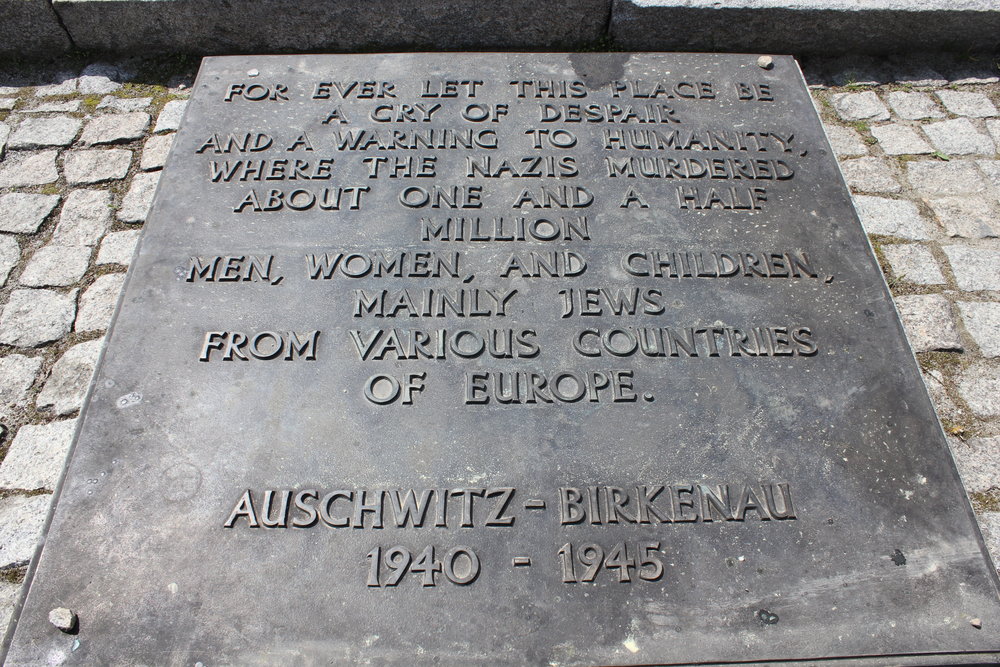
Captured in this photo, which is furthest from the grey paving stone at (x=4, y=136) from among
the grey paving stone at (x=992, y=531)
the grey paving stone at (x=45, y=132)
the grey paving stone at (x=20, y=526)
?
the grey paving stone at (x=992, y=531)

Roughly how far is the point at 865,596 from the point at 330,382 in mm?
1704

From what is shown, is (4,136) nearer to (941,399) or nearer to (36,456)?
(36,456)

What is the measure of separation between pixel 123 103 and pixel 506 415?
10.2ft

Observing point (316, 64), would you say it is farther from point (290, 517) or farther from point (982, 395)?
point (982, 395)

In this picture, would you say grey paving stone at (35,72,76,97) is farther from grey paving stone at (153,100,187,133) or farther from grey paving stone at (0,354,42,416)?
grey paving stone at (0,354,42,416)

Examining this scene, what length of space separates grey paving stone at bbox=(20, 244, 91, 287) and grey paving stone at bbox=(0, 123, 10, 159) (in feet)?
2.60

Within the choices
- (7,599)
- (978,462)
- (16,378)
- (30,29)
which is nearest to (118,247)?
(16,378)

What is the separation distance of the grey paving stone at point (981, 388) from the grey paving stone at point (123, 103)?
4.26 m

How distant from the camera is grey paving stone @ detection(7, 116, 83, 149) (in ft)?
12.0

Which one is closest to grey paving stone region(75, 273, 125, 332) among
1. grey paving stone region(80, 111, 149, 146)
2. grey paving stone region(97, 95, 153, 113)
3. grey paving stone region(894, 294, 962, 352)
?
grey paving stone region(80, 111, 149, 146)

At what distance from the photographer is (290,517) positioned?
205 cm

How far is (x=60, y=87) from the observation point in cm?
399

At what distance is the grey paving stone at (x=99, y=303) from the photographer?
3.00 metres

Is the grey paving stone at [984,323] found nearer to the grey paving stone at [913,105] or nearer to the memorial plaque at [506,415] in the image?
the memorial plaque at [506,415]
